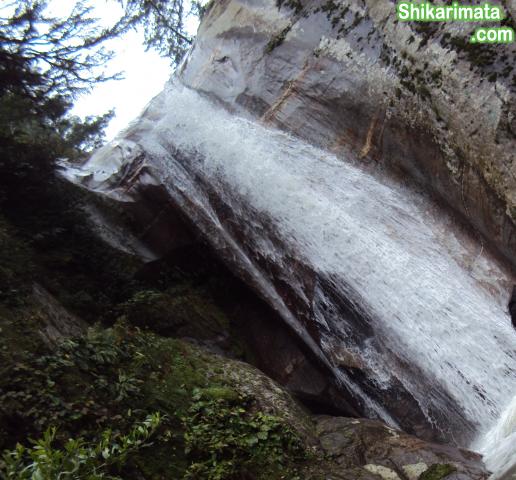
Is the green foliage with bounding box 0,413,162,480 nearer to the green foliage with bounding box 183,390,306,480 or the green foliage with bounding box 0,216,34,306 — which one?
the green foliage with bounding box 183,390,306,480

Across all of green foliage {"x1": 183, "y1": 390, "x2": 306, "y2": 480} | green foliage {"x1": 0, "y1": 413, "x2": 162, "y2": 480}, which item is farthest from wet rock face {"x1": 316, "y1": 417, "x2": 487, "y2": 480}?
green foliage {"x1": 0, "y1": 413, "x2": 162, "y2": 480}

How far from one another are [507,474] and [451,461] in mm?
1855

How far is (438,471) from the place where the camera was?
4.98 m

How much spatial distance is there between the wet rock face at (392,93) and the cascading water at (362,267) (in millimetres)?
529

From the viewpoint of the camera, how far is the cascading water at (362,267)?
23.5 feet

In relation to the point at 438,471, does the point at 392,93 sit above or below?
above

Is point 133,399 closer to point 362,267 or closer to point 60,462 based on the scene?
point 60,462

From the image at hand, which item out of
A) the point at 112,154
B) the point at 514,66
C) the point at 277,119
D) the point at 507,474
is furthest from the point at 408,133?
the point at 112,154

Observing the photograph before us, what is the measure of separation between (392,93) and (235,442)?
714 centimetres

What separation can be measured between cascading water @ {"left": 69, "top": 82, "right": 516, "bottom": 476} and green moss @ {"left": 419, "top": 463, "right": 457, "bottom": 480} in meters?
1.25

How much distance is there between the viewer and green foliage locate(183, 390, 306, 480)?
185 inches

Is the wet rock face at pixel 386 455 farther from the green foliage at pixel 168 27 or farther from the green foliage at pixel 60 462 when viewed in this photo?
the green foliage at pixel 168 27

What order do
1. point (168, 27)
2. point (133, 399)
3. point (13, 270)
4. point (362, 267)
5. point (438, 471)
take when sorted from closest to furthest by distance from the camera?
point (438, 471)
point (133, 399)
point (13, 270)
point (362, 267)
point (168, 27)

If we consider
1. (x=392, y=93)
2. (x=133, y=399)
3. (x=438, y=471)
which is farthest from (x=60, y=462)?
(x=392, y=93)
